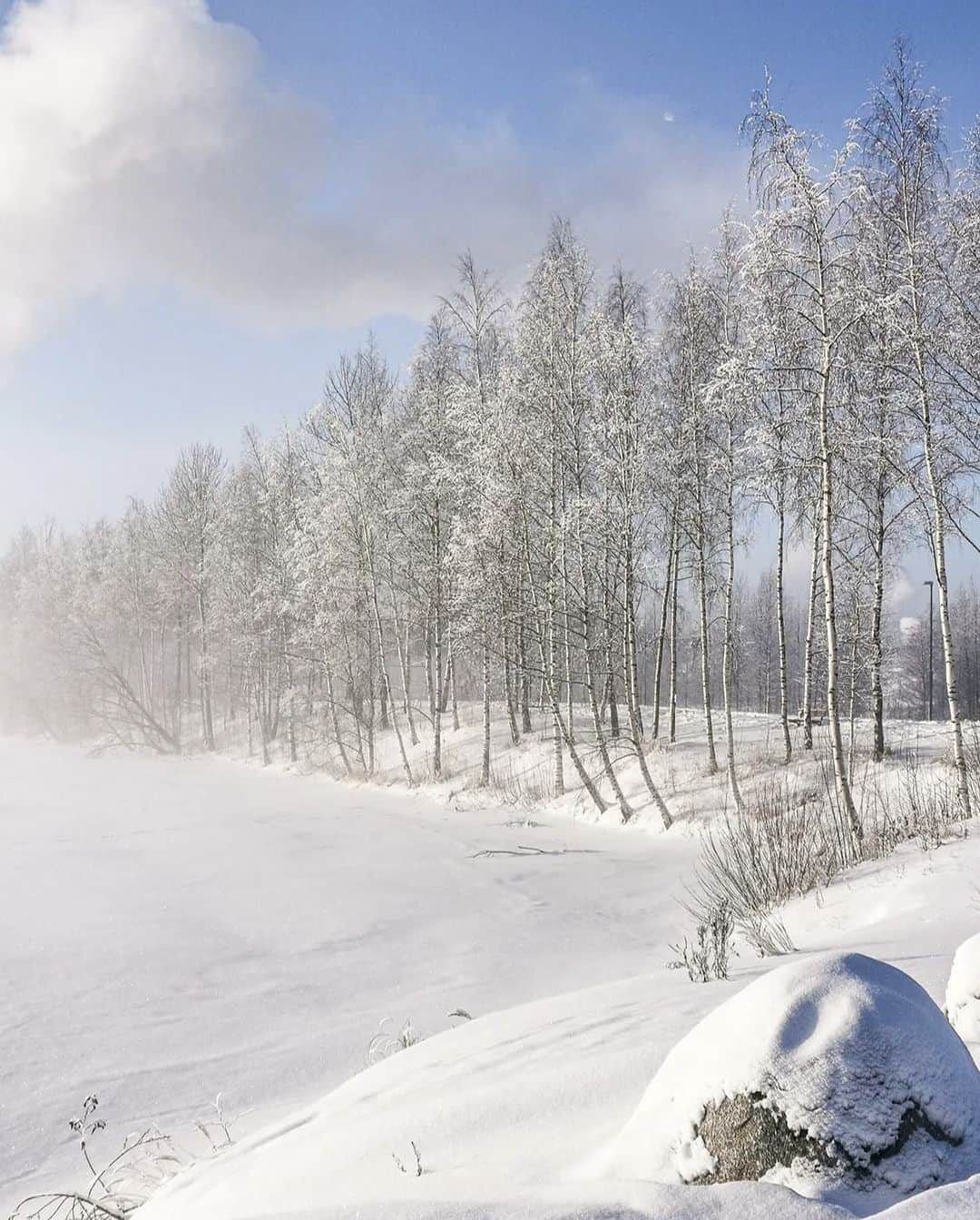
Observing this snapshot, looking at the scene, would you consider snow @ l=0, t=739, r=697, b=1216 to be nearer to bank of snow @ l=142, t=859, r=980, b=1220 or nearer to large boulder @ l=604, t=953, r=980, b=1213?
bank of snow @ l=142, t=859, r=980, b=1220

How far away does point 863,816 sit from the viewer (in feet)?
31.0

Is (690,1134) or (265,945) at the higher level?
(690,1134)

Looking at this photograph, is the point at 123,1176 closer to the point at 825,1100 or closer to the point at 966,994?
the point at 825,1100

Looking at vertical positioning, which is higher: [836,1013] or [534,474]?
[534,474]

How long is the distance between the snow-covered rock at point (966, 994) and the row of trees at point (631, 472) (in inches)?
233

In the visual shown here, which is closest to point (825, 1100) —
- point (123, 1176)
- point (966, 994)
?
point (966, 994)

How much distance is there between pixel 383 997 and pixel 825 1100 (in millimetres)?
4797

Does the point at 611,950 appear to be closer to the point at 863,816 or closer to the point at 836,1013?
the point at 863,816

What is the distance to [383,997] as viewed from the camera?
19.5 feet

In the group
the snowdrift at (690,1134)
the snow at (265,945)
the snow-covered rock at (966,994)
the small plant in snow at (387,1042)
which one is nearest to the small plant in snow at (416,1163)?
the snowdrift at (690,1134)

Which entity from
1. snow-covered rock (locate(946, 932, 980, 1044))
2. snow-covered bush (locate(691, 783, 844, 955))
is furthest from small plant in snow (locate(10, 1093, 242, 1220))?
snow-covered bush (locate(691, 783, 844, 955))

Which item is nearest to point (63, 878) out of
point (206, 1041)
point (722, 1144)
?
point (206, 1041)

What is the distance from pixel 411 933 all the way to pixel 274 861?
4060 mm

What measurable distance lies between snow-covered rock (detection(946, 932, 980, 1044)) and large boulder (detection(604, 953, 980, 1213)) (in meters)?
0.79
